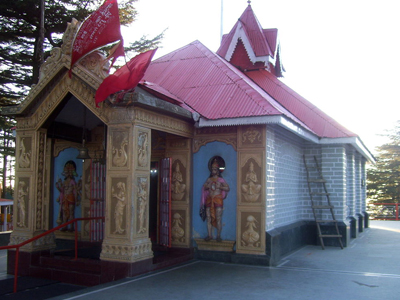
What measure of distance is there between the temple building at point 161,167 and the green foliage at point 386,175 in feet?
85.7

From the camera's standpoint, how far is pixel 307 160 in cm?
1388

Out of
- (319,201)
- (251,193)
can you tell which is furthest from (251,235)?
(319,201)

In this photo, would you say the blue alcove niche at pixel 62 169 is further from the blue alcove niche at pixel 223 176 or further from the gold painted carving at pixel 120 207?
the gold painted carving at pixel 120 207

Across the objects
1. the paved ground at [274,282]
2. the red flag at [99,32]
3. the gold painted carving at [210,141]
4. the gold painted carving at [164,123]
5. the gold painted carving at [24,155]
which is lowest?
the paved ground at [274,282]

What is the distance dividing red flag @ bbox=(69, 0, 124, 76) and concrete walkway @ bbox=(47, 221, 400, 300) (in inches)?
170

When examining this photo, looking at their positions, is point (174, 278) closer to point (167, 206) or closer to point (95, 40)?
point (167, 206)

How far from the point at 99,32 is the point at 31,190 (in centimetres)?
373

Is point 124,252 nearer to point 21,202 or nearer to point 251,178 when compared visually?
point 21,202

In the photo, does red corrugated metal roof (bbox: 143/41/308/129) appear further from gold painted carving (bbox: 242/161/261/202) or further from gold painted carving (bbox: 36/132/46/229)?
gold painted carving (bbox: 36/132/46/229)

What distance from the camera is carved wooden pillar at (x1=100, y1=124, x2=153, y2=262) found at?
8.10 m

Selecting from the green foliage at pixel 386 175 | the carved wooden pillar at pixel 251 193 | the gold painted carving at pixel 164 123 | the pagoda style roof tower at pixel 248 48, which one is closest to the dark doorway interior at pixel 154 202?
the gold painted carving at pixel 164 123

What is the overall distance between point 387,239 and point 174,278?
396 inches

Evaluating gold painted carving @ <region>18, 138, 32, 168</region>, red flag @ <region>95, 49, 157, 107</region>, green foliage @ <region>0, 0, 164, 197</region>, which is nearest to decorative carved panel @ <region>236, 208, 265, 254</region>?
red flag @ <region>95, 49, 157, 107</region>

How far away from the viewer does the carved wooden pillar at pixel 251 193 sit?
967 centimetres
